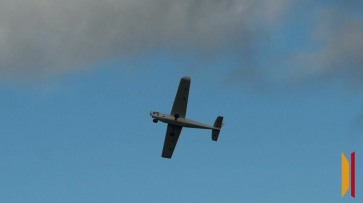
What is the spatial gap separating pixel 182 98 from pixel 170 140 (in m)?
9.92

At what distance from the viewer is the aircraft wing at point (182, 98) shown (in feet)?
294

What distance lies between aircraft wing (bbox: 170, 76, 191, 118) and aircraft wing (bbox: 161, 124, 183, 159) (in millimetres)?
5140

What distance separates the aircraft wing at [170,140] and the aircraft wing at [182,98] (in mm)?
5140

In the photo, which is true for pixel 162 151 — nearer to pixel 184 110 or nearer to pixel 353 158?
pixel 184 110

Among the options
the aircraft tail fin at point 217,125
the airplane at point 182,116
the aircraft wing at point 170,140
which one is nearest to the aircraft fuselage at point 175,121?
the airplane at point 182,116

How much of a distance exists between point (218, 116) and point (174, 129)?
723cm

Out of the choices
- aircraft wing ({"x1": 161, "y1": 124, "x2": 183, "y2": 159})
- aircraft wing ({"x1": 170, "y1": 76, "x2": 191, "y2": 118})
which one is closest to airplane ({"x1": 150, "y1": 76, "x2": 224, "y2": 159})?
aircraft wing ({"x1": 170, "y1": 76, "x2": 191, "y2": 118})

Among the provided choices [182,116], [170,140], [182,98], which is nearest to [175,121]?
[182,116]

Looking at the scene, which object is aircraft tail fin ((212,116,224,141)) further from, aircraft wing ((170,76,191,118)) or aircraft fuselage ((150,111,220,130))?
aircraft wing ((170,76,191,118))

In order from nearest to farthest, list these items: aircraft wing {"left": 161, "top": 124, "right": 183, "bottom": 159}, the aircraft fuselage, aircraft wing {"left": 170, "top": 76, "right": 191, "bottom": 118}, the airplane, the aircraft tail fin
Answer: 1. aircraft wing {"left": 170, "top": 76, "right": 191, "bottom": 118}
2. the airplane
3. the aircraft fuselage
4. the aircraft tail fin
5. aircraft wing {"left": 161, "top": 124, "right": 183, "bottom": 159}

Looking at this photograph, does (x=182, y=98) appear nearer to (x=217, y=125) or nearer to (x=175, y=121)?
(x=175, y=121)

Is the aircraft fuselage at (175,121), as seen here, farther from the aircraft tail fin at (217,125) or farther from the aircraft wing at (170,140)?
the aircraft wing at (170,140)

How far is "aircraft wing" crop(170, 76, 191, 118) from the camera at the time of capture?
3531 inches

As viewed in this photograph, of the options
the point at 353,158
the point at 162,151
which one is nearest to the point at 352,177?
the point at 353,158
